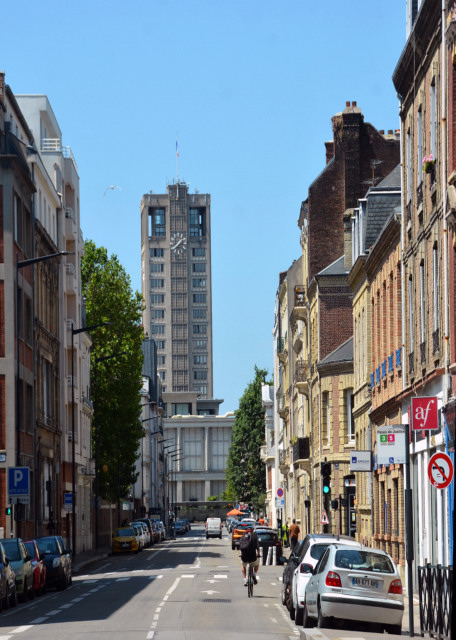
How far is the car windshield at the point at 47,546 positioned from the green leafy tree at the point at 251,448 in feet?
292

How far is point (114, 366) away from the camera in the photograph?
77.4 meters

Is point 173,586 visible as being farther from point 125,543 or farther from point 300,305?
point 125,543

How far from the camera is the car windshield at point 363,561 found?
21516mm

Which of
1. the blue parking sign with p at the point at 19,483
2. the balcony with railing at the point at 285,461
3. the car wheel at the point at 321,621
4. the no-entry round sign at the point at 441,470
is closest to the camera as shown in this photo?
the no-entry round sign at the point at 441,470

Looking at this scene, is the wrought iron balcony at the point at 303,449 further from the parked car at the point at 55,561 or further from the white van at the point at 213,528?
the white van at the point at 213,528

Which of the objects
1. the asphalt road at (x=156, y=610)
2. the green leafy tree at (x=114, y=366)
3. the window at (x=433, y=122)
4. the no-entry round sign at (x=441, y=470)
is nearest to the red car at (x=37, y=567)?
the asphalt road at (x=156, y=610)

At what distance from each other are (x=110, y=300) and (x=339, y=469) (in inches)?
923

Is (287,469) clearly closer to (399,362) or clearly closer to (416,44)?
(399,362)

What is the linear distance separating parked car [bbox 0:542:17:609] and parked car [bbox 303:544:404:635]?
30.5 feet

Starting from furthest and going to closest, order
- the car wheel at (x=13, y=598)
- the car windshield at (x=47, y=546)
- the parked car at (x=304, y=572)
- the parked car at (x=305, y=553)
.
Result: the car windshield at (x=47, y=546) < the car wheel at (x=13, y=598) < the parked car at (x=305, y=553) < the parked car at (x=304, y=572)

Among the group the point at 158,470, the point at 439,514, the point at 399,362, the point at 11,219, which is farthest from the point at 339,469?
the point at 158,470

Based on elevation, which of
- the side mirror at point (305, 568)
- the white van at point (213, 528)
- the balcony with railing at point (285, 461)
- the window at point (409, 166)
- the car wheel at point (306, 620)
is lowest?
the white van at point (213, 528)

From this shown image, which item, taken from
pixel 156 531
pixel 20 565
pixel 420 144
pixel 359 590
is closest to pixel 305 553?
pixel 359 590

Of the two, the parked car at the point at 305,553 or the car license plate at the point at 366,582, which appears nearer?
the car license plate at the point at 366,582
